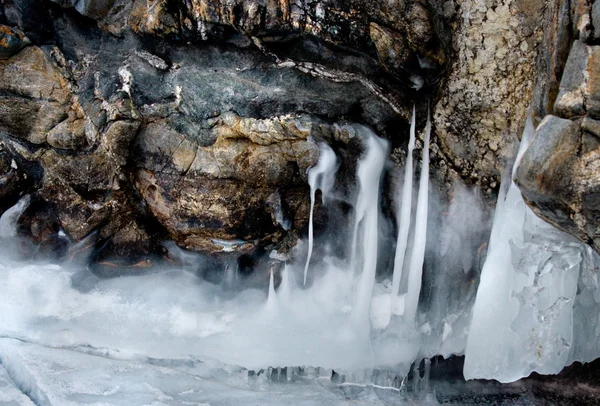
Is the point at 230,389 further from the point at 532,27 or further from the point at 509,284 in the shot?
the point at 532,27

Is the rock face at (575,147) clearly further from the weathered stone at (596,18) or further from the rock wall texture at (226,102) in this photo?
the rock wall texture at (226,102)

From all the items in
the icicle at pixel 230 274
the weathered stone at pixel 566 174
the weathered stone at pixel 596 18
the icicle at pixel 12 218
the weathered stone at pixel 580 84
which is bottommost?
the icicle at pixel 230 274

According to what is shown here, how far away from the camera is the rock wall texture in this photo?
4.56 m

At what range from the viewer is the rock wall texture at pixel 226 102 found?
4.56 meters

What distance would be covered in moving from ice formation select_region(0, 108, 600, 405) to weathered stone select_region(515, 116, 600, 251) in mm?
881

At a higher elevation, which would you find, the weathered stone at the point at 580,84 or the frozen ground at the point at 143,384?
the weathered stone at the point at 580,84

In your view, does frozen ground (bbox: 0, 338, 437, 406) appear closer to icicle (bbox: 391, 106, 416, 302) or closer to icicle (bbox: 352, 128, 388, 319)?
icicle (bbox: 352, 128, 388, 319)

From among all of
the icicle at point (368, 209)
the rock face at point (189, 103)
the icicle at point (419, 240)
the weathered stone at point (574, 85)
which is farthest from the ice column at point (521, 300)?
the rock face at point (189, 103)

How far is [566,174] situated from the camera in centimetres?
352

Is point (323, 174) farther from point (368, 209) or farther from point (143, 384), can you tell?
point (143, 384)

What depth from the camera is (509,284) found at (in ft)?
15.4

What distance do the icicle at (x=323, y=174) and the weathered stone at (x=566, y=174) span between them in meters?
1.77

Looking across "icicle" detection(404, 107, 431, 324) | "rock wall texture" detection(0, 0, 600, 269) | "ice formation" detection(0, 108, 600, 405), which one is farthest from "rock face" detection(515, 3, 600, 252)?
"icicle" detection(404, 107, 431, 324)

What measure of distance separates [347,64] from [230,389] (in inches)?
113
